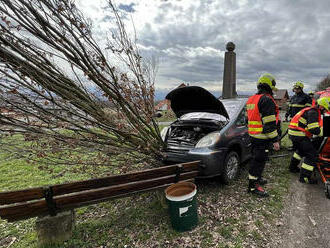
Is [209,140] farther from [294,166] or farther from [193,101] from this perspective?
[294,166]

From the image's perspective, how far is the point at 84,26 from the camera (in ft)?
9.39

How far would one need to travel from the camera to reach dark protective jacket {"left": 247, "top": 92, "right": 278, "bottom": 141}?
3.25 metres

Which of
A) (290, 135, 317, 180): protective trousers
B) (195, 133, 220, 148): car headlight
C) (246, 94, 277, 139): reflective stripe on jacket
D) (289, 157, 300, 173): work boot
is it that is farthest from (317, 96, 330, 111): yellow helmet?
(195, 133, 220, 148): car headlight

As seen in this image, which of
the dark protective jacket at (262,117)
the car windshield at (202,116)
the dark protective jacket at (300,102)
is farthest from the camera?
the dark protective jacket at (300,102)

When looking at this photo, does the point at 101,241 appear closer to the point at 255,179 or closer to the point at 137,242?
the point at 137,242

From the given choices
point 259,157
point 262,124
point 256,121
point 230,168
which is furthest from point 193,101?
point 259,157

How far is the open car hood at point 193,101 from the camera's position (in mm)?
3781

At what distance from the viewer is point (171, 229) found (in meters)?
2.65

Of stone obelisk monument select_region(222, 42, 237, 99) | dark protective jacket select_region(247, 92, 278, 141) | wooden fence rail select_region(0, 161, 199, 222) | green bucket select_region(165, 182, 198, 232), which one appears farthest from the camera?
stone obelisk monument select_region(222, 42, 237, 99)

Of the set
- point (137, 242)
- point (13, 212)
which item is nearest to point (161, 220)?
point (137, 242)

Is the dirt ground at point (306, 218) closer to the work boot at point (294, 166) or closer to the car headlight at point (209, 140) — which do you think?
the work boot at point (294, 166)

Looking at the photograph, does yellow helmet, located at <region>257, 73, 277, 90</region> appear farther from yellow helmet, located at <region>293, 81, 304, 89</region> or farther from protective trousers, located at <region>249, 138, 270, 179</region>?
yellow helmet, located at <region>293, 81, 304, 89</region>

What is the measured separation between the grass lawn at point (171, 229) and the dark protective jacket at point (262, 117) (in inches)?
47.4

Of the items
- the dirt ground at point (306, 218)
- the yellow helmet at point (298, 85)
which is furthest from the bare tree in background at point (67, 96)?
the yellow helmet at point (298, 85)
